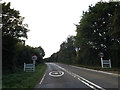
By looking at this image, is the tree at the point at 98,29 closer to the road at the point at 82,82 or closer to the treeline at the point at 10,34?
the treeline at the point at 10,34

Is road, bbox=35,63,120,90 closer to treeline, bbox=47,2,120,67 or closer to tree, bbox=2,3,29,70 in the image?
tree, bbox=2,3,29,70

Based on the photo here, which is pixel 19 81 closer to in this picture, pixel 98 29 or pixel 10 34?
pixel 10 34

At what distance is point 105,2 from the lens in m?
29.2

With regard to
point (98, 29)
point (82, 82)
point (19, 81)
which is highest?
point (98, 29)

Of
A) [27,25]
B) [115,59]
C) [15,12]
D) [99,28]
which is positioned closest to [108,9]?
[99,28]

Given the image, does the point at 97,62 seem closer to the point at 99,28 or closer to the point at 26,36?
the point at 99,28

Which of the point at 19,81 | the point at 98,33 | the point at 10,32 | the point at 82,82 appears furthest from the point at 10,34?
the point at 98,33

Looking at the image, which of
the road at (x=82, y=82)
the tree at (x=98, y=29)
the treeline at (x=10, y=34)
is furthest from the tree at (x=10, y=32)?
the tree at (x=98, y=29)

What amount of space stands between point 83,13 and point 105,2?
7.03m

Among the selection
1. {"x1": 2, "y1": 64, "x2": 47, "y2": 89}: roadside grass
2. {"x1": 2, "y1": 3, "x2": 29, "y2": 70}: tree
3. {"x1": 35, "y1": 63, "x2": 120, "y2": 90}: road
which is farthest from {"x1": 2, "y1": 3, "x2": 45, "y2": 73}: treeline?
{"x1": 35, "y1": 63, "x2": 120, "y2": 90}: road

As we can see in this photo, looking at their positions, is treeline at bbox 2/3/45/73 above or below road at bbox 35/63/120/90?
above

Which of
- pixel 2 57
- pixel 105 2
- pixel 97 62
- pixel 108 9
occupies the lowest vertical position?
pixel 97 62

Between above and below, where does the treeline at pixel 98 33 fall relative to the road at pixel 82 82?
above

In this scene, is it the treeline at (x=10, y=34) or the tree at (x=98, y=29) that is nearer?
the treeline at (x=10, y=34)
